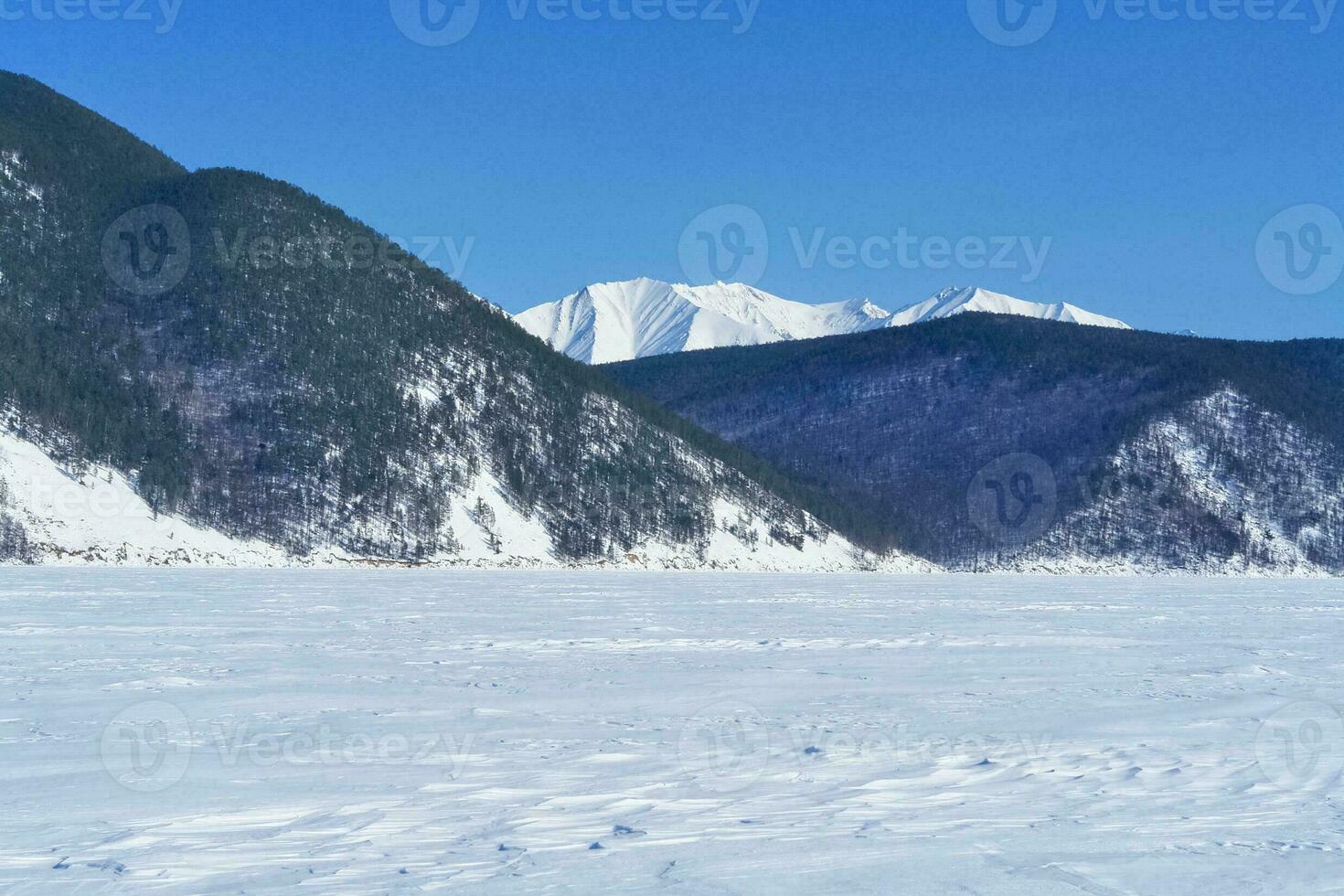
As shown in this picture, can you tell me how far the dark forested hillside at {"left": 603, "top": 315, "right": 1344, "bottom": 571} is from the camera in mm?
148375

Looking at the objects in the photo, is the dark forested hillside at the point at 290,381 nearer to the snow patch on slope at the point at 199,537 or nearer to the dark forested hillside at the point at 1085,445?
the snow patch on slope at the point at 199,537

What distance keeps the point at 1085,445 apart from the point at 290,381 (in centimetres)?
10792

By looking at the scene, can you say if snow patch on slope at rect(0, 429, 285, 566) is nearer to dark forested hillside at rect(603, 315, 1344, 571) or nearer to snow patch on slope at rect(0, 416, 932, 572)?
snow patch on slope at rect(0, 416, 932, 572)

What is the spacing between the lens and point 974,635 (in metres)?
30.8

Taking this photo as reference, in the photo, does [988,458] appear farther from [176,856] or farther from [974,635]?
[176,856]

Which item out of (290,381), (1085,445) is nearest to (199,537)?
(290,381)

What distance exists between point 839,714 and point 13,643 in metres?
17.4

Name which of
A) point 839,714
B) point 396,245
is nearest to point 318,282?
point 396,245

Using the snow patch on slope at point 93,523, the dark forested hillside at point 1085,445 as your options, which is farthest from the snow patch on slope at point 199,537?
the dark forested hillside at point 1085,445

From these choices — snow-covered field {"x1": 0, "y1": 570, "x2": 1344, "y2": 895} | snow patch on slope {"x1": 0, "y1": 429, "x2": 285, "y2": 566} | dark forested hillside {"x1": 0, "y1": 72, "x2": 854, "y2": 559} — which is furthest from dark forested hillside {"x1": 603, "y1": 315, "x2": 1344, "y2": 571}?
snow-covered field {"x1": 0, "y1": 570, "x2": 1344, "y2": 895}

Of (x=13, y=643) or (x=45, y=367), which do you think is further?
(x=45, y=367)

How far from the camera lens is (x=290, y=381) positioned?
111375 mm

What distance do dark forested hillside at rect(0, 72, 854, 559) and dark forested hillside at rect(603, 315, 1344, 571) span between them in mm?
30389

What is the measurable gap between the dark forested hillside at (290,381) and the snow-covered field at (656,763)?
237ft
